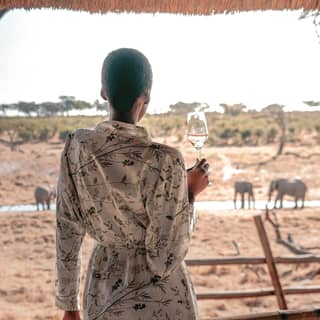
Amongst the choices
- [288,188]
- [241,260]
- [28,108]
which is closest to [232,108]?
[288,188]

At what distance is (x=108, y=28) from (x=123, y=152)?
394 cm

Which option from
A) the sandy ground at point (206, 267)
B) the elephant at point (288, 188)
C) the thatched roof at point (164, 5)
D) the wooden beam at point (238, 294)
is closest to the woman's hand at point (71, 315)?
the thatched roof at point (164, 5)

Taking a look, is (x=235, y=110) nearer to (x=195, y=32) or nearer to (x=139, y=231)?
(x=195, y=32)

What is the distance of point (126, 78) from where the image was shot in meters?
0.87

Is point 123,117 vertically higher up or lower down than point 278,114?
higher up

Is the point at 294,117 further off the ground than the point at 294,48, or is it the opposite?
the point at 294,48

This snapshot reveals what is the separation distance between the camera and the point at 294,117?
211 inches

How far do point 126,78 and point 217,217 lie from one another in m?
4.65

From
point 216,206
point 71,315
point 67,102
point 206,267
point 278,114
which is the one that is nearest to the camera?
point 71,315

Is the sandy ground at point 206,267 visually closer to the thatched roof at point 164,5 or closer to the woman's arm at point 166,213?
the thatched roof at point 164,5

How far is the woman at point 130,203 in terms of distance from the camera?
0.86 metres

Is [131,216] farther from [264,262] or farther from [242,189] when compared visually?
[242,189]

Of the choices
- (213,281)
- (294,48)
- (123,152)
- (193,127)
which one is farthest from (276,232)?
(123,152)

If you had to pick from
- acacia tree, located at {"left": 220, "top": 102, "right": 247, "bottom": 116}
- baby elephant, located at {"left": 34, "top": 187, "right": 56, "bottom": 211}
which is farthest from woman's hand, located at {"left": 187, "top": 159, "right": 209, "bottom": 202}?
baby elephant, located at {"left": 34, "top": 187, "right": 56, "bottom": 211}
